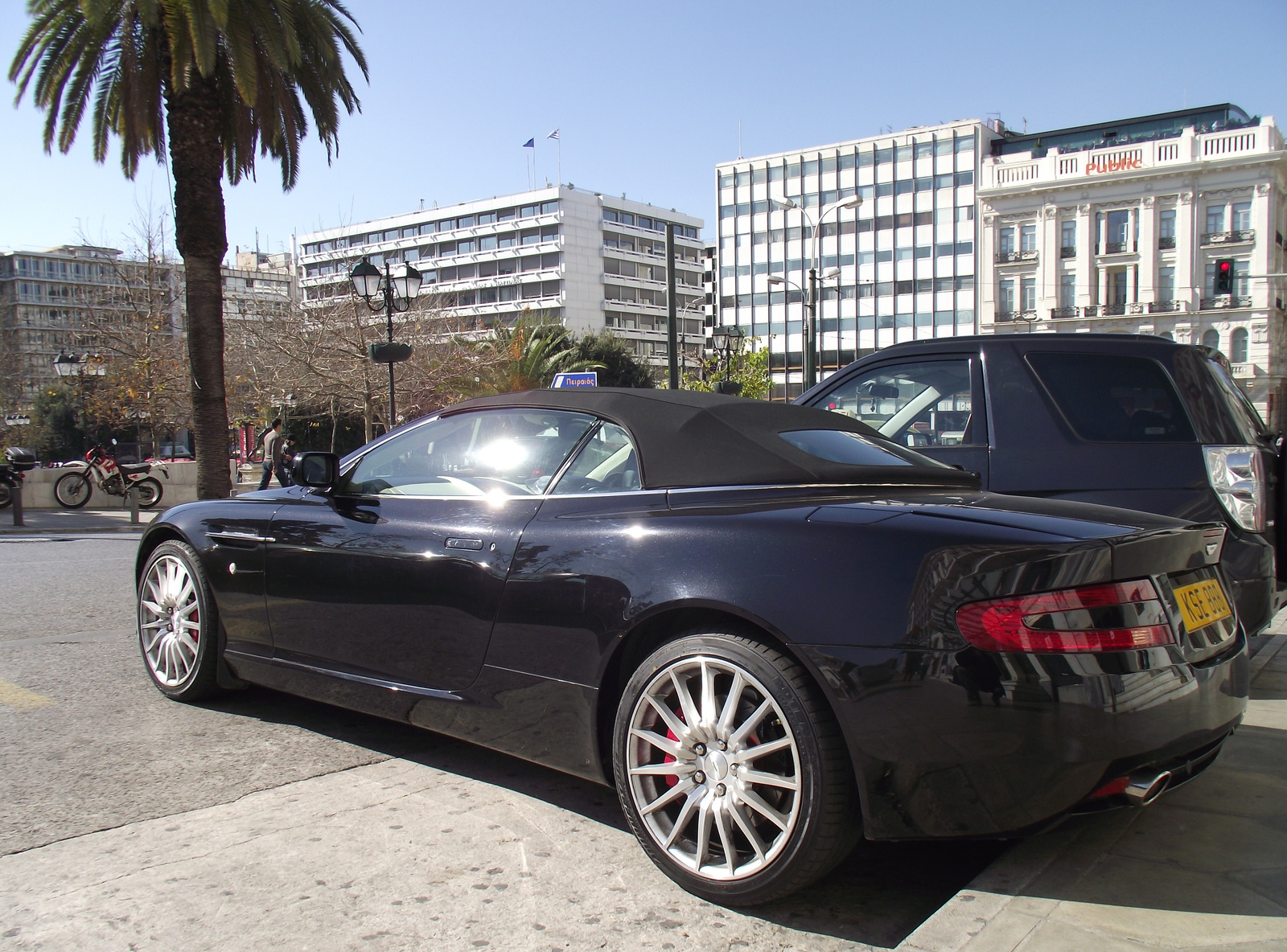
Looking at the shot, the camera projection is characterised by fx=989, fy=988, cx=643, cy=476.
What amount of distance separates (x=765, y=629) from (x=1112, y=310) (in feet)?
247

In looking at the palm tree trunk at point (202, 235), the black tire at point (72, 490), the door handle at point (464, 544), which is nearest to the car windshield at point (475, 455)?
the door handle at point (464, 544)

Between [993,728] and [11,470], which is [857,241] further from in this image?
[993,728]

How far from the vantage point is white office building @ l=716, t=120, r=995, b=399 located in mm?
84125

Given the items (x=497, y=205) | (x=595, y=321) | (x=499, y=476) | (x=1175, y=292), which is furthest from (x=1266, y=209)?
(x=499, y=476)

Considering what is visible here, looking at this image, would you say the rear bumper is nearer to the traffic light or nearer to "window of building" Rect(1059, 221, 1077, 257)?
the traffic light

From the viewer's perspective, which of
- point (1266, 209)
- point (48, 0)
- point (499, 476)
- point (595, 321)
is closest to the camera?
point (499, 476)

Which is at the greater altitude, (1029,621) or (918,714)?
(1029,621)

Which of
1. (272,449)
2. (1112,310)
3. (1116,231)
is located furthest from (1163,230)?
(272,449)

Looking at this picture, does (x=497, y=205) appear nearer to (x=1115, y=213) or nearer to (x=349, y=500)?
(x=1115, y=213)

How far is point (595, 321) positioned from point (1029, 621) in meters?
98.8

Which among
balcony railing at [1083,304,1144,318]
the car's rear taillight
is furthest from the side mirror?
balcony railing at [1083,304,1144,318]

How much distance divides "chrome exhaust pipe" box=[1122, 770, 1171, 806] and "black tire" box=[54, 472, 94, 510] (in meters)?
22.2

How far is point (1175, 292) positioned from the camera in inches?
2633

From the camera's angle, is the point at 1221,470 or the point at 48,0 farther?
the point at 48,0
